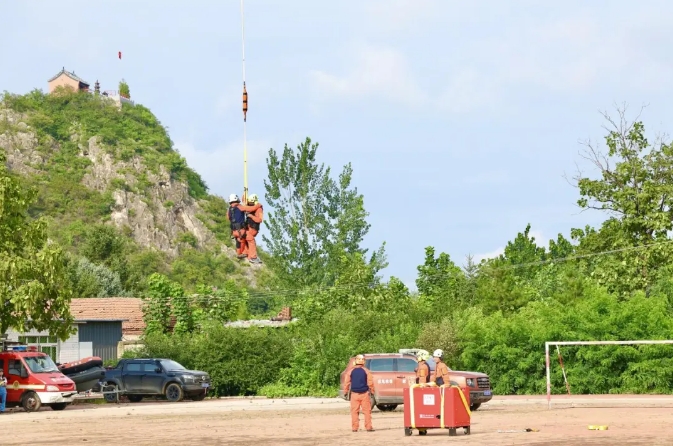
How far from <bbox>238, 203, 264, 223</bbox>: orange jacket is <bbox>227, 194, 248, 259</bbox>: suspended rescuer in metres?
0.12

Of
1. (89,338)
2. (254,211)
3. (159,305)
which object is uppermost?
(254,211)

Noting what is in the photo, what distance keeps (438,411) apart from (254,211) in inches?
455

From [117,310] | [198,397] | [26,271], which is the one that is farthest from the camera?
[117,310]

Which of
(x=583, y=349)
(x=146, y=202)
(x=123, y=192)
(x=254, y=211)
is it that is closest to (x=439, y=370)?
(x=254, y=211)

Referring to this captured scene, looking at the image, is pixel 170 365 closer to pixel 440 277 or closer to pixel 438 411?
pixel 438 411

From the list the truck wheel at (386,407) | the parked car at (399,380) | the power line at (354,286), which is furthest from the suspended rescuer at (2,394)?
the power line at (354,286)

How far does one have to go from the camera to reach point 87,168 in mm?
186250

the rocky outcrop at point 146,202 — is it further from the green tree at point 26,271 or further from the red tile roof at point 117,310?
the green tree at point 26,271

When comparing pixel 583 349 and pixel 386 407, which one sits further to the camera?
pixel 583 349

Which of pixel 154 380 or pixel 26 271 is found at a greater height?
pixel 26 271

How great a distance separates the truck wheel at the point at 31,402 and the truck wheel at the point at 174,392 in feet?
19.4

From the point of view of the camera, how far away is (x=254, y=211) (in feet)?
112

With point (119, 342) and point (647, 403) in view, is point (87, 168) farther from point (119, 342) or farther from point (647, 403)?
point (647, 403)

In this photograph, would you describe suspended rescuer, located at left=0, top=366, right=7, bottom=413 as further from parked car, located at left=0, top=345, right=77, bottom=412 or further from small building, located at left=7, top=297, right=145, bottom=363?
small building, located at left=7, top=297, right=145, bottom=363
